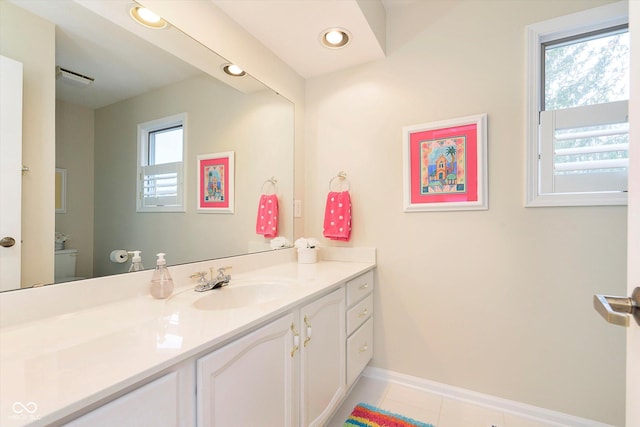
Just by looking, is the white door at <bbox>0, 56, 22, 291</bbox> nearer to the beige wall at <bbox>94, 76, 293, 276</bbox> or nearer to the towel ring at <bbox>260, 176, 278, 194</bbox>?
the beige wall at <bbox>94, 76, 293, 276</bbox>

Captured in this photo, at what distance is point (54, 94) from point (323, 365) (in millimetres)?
1489

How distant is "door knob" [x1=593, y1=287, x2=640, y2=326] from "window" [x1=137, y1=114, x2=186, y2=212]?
149 cm

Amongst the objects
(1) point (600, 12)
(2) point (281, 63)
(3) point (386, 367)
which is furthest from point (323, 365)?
(1) point (600, 12)

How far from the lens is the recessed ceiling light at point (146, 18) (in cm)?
116

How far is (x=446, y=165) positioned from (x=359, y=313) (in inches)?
41.7

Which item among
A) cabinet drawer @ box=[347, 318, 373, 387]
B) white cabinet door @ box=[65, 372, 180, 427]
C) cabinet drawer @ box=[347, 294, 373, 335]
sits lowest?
cabinet drawer @ box=[347, 318, 373, 387]

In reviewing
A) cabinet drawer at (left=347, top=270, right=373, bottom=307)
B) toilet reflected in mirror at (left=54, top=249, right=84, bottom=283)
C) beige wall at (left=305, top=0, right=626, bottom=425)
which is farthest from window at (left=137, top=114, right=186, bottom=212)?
beige wall at (left=305, top=0, right=626, bottom=425)

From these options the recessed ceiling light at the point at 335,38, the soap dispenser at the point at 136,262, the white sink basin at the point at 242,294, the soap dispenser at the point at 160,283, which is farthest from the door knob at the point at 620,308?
the recessed ceiling light at the point at 335,38

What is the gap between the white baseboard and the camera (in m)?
1.49

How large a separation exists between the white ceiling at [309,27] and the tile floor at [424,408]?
224 centimetres

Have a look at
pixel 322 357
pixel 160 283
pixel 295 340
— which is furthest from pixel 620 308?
pixel 160 283

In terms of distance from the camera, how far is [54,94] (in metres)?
0.94

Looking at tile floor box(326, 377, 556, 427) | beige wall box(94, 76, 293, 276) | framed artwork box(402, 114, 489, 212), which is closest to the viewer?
beige wall box(94, 76, 293, 276)

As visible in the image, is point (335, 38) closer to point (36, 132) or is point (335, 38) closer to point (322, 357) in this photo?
point (36, 132)
